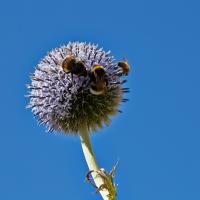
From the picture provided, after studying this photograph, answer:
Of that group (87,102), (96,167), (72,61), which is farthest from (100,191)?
(72,61)

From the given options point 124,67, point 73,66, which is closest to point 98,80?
point 73,66

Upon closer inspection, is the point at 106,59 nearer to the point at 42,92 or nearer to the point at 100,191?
the point at 42,92

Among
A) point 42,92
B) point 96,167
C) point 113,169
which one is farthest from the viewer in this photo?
point 42,92

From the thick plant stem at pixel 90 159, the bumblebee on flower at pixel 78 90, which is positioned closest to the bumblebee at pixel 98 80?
the bumblebee on flower at pixel 78 90

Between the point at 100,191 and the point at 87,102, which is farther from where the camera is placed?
the point at 87,102

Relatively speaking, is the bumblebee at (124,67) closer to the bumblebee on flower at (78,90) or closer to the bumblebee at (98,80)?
the bumblebee on flower at (78,90)

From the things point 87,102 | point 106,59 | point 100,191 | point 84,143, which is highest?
point 106,59

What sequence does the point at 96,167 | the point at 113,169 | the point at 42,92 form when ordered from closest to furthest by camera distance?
the point at 113,169, the point at 96,167, the point at 42,92
